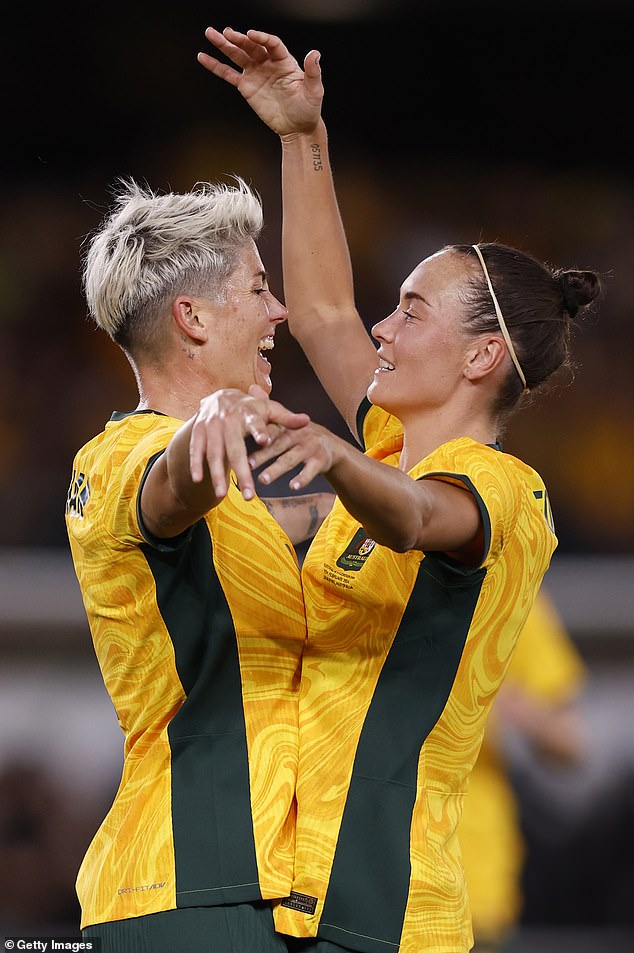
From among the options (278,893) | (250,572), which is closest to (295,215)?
(250,572)

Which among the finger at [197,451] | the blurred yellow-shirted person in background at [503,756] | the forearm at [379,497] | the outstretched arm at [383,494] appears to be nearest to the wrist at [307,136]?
the outstretched arm at [383,494]

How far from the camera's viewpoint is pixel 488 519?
5.98 feet

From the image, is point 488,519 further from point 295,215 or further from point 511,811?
point 511,811

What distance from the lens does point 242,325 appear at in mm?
2213

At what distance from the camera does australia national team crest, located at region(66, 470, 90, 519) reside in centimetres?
198

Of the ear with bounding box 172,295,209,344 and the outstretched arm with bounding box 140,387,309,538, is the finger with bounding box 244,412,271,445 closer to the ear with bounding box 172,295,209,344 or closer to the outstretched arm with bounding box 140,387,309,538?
the outstretched arm with bounding box 140,387,309,538

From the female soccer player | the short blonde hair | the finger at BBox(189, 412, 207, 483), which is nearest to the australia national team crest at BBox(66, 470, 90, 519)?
the short blonde hair

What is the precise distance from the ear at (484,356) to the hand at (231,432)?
27.0 inches

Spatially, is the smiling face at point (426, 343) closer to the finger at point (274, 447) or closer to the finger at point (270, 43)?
the finger at point (270, 43)

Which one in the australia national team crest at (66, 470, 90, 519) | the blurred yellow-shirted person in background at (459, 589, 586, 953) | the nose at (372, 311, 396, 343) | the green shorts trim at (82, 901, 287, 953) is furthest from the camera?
the blurred yellow-shirted person in background at (459, 589, 586, 953)

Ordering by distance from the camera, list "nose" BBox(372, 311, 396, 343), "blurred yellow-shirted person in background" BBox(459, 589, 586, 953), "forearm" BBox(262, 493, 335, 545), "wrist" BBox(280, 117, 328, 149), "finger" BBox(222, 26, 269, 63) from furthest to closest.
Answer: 1. "blurred yellow-shirted person in background" BBox(459, 589, 586, 953)
2. "wrist" BBox(280, 117, 328, 149)
3. "finger" BBox(222, 26, 269, 63)
4. "forearm" BBox(262, 493, 335, 545)
5. "nose" BBox(372, 311, 396, 343)

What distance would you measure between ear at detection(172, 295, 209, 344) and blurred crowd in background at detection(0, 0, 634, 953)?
11.1 ft

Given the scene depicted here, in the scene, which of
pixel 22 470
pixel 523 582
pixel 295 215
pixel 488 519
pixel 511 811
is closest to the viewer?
pixel 488 519

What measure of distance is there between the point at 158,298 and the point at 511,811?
1725 millimetres
